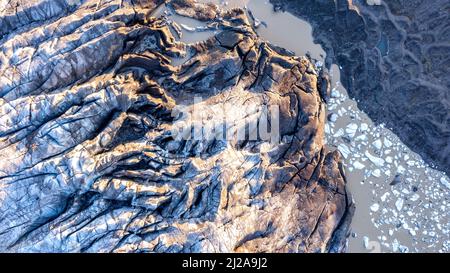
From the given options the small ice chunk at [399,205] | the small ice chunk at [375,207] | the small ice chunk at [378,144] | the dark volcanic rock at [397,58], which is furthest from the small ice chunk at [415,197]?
the small ice chunk at [378,144]

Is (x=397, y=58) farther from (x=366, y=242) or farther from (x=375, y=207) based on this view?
(x=366, y=242)

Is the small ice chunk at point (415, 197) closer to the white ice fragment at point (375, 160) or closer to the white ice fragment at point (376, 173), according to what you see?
the white ice fragment at point (376, 173)

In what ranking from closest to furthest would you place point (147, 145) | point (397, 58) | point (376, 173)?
1. point (147, 145)
2. point (376, 173)
3. point (397, 58)

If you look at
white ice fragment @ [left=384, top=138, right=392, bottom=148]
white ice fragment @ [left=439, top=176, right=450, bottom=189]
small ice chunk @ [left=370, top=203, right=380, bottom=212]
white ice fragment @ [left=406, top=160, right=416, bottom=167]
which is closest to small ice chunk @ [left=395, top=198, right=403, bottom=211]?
small ice chunk @ [left=370, top=203, right=380, bottom=212]

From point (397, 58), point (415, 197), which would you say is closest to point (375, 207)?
point (415, 197)

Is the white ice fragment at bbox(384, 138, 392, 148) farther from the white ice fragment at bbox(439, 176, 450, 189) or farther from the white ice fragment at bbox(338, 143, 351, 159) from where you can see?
the white ice fragment at bbox(439, 176, 450, 189)
